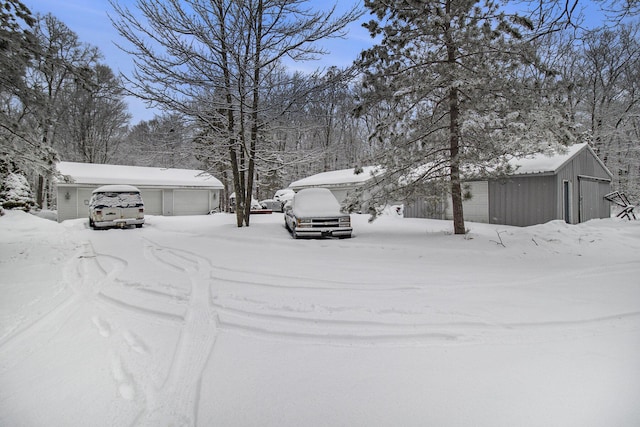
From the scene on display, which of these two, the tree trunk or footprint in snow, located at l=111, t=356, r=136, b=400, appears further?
the tree trunk

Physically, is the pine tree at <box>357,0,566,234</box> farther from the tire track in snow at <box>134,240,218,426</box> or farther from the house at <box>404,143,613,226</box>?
the tire track in snow at <box>134,240,218,426</box>

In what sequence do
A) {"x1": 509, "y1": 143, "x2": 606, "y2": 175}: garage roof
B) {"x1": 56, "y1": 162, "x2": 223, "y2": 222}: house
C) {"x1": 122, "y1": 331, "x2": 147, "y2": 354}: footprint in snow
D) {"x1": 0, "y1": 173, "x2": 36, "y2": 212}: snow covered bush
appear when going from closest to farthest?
{"x1": 122, "y1": 331, "x2": 147, "y2": 354}: footprint in snow, {"x1": 509, "y1": 143, "x2": 606, "y2": 175}: garage roof, {"x1": 0, "y1": 173, "x2": 36, "y2": 212}: snow covered bush, {"x1": 56, "y1": 162, "x2": 223, "y2": 222}: house

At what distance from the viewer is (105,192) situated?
48.3 feet

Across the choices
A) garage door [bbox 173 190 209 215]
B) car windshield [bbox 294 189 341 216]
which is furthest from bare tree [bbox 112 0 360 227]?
garage door [bbox 173 190 209 215]

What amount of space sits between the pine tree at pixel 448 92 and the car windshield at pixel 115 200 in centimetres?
1127

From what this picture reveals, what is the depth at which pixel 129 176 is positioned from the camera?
78.3 feet

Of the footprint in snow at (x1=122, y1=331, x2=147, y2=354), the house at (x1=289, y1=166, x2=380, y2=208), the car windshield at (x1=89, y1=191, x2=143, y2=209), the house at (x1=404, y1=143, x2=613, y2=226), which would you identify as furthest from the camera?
the house at (x1=289, y1=166, x2=380, y2=208)

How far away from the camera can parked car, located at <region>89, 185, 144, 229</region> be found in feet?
46.5

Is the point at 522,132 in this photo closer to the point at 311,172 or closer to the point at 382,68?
the point at 382,68

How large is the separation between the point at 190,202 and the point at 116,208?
37.7 feet

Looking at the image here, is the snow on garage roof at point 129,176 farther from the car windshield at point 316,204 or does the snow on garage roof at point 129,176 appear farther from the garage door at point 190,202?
the car windshield at point 316,204

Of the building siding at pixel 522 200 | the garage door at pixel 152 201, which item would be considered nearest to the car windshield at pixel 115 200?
the garage door at pixel 152 201

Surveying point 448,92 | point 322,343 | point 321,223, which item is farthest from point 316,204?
point 322,343

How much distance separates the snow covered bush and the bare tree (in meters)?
11.1
